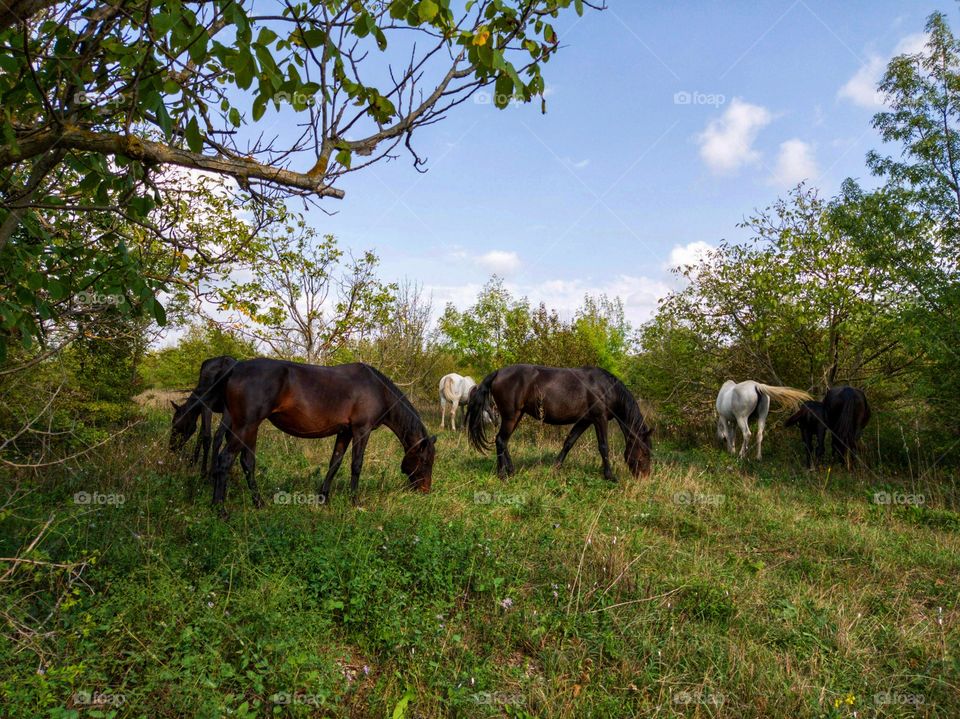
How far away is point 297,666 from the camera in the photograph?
3164 millimetres

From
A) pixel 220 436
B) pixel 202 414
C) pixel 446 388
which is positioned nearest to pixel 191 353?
pixel 446 388

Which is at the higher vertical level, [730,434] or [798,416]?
[798,416]

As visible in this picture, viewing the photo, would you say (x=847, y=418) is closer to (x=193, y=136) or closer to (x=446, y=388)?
(x=193, y=136)

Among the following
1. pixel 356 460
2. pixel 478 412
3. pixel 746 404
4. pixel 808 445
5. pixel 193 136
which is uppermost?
pixel 193 136

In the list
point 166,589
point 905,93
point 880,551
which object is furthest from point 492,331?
point 166,589

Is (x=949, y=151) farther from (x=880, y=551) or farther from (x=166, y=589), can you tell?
(x=166, y=589)

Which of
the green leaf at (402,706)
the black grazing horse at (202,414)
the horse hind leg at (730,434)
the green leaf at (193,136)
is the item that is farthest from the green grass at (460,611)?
the horse hind leg at (730,434)

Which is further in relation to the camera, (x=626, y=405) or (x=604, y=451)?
(x=626, y=405)

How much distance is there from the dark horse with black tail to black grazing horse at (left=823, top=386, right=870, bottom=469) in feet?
13.2

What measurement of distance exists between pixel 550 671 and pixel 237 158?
3.48 meters

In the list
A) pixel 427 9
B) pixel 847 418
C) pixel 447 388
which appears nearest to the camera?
pixel 427 9

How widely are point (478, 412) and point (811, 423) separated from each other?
270 inches

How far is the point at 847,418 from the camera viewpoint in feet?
31.6

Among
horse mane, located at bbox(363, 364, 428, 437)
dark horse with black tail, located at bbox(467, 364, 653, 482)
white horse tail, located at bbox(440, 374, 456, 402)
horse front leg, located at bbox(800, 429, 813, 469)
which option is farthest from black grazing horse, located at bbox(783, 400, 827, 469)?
white horse tail, located at bbox(440, 374, 456, 402)
